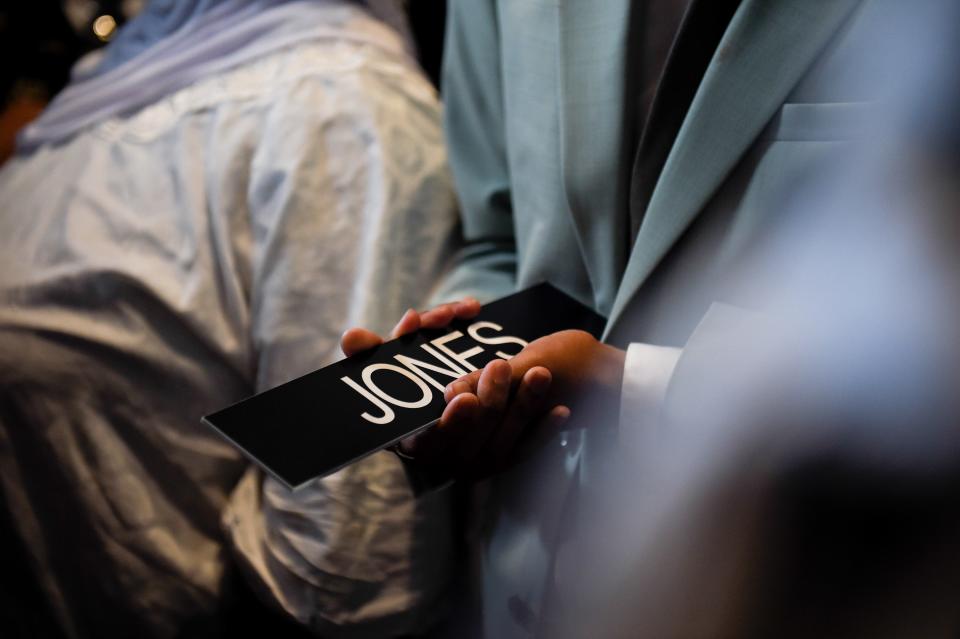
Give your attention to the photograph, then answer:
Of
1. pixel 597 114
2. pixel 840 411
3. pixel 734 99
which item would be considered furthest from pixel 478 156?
pixel 840 411

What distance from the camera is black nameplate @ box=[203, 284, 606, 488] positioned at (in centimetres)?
39

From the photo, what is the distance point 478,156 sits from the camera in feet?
2.39

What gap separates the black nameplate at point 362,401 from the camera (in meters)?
0.39

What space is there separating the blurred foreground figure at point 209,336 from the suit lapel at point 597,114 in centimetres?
20

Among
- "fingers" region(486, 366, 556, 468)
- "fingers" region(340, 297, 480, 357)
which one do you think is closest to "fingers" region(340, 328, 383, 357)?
Answer: "fingers" region(340, 297, 480, 357)

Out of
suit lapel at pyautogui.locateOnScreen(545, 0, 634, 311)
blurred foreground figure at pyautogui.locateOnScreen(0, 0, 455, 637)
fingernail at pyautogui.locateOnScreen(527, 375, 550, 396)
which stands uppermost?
suit lapel at pyautogui.locateOnScreen(545, 0, 634, 311)

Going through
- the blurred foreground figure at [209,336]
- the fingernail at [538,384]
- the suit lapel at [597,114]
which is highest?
the suit lapel at [597,114]

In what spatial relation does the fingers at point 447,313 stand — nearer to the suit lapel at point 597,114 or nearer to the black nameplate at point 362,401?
the black nameplate at point 362,401

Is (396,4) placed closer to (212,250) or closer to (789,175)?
(212,250)

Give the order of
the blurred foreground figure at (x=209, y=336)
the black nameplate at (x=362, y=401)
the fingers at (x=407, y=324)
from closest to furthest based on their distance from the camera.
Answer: the black nameplate at (x=362, y=401) < the fingers at (x=407, y=324) < the blurred foreground figure at (x=209, y=336)

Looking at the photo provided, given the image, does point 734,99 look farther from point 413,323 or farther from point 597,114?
point 413,323

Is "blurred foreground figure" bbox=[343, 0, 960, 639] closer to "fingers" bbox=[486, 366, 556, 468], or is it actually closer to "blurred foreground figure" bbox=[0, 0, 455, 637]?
"fingers" bbox=[486, 366, 556, 468]

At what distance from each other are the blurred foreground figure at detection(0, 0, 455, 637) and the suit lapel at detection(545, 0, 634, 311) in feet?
0.65

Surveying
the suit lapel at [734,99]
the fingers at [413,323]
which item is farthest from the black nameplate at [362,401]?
the suit lapel at [734,99]
